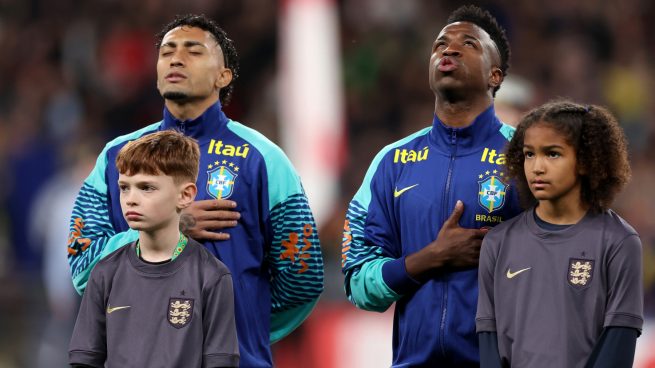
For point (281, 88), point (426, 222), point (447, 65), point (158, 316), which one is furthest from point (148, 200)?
point (281, 88)

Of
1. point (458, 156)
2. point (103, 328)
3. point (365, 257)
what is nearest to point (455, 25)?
point (458, 156)

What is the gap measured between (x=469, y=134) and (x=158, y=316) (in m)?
1.29

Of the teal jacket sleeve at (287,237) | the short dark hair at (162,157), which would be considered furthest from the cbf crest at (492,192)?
the short dark hair at (162,157)

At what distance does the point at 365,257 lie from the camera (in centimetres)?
504

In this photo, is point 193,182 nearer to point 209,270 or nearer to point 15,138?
point 209,270

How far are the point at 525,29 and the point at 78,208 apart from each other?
8.28 metres

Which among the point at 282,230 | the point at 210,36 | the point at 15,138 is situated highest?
the point at 15,138

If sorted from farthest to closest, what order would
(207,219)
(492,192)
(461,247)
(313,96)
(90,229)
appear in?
(313,96) → (90,229) → (207,219) → (492,192) → (461,247)

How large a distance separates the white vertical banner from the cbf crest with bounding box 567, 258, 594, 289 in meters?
6.66

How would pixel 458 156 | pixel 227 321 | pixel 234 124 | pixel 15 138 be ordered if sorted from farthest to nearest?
1. pixel 15 138
2. pixel 234 124
3. pixel 458 156
4. pixel 227 321

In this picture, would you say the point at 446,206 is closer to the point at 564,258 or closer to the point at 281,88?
the point at 564,258

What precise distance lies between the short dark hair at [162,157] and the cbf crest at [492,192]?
98 centimetres

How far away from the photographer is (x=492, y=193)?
492cm

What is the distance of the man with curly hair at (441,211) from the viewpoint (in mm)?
4828
